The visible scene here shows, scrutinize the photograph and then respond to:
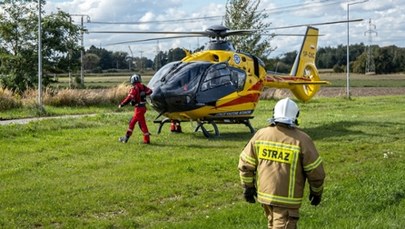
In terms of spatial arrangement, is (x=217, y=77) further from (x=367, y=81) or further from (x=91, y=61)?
(x=367, y=81)

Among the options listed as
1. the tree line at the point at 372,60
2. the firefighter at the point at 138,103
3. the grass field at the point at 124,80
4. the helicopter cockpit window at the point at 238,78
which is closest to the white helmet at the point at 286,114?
the firefighter at the point at 138,103

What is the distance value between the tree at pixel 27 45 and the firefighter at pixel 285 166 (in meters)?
27.4

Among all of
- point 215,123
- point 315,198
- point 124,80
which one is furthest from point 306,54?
point 124,80

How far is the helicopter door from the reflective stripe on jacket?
38.6 ft

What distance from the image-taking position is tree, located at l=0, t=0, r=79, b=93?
1252 inches

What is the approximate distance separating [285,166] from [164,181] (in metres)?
5.48

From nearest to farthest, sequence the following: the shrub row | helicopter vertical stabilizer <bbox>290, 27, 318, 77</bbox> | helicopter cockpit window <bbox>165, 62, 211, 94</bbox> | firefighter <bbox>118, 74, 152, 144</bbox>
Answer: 1. firefighter <bbox>118, 74, 152, 144</bbox>
2. helicopter cockpit window <bbox>165, 62, 211, 94</bbox>
3. helicopter vertical stabilizer <bbox>290, 27, 318, 77</bbox>
4. the shrub row

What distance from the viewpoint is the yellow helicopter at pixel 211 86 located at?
17.4 m

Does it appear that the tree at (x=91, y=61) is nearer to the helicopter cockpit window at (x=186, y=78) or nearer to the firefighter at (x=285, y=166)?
the helicopter cockpit window at (x=186, y=78)

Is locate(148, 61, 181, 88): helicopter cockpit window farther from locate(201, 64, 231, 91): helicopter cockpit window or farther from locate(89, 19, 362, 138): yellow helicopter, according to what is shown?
locate(201, 64, 231, 91): helicopter cockpit window

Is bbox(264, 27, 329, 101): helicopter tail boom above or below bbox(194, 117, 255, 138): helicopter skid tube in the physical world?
above

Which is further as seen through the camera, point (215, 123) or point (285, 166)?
point (215, 123)

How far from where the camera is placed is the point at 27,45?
107 ft

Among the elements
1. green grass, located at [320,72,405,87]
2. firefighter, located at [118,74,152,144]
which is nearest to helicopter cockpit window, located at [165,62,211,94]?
firefighter, located at [118,74,152,144]
